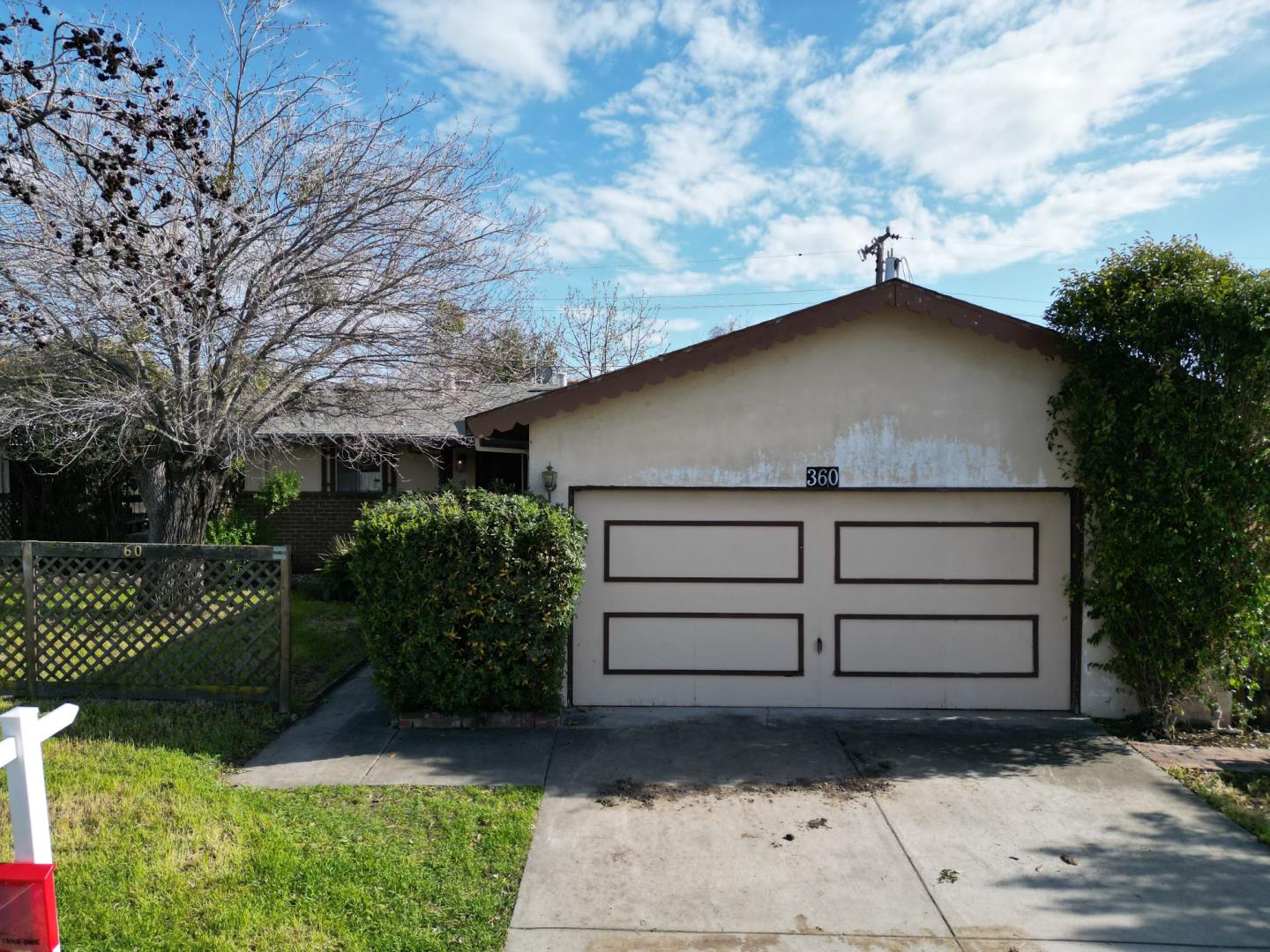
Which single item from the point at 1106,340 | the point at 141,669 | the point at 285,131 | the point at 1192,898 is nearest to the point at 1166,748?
the point at 1192,898

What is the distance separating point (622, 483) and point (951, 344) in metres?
3.12

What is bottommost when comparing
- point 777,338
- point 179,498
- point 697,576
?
point 697,576

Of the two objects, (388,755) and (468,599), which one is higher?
(468,599)

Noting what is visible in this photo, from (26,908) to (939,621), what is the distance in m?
6.78

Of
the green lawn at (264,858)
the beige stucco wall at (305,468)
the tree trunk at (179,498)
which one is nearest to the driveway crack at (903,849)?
the green lawn at (264,858)

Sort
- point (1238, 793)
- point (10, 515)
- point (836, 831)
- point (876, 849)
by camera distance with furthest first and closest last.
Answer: point (10, 515) < point (1238, 793) < point (836, 831) < point (876, 849)

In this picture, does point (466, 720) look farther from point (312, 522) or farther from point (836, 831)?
point (312, 522)

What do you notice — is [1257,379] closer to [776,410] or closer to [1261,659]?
[1261,659]

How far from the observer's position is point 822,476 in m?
7.39

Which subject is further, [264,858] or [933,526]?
[933,526]

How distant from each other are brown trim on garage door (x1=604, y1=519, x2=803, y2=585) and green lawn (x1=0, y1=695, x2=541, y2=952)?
8.32 feet

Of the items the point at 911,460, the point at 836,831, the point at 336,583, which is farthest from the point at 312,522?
the point at 836,831

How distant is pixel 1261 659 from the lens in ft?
21.0

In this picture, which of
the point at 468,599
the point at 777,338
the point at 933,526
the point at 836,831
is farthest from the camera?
the point at 933,526
